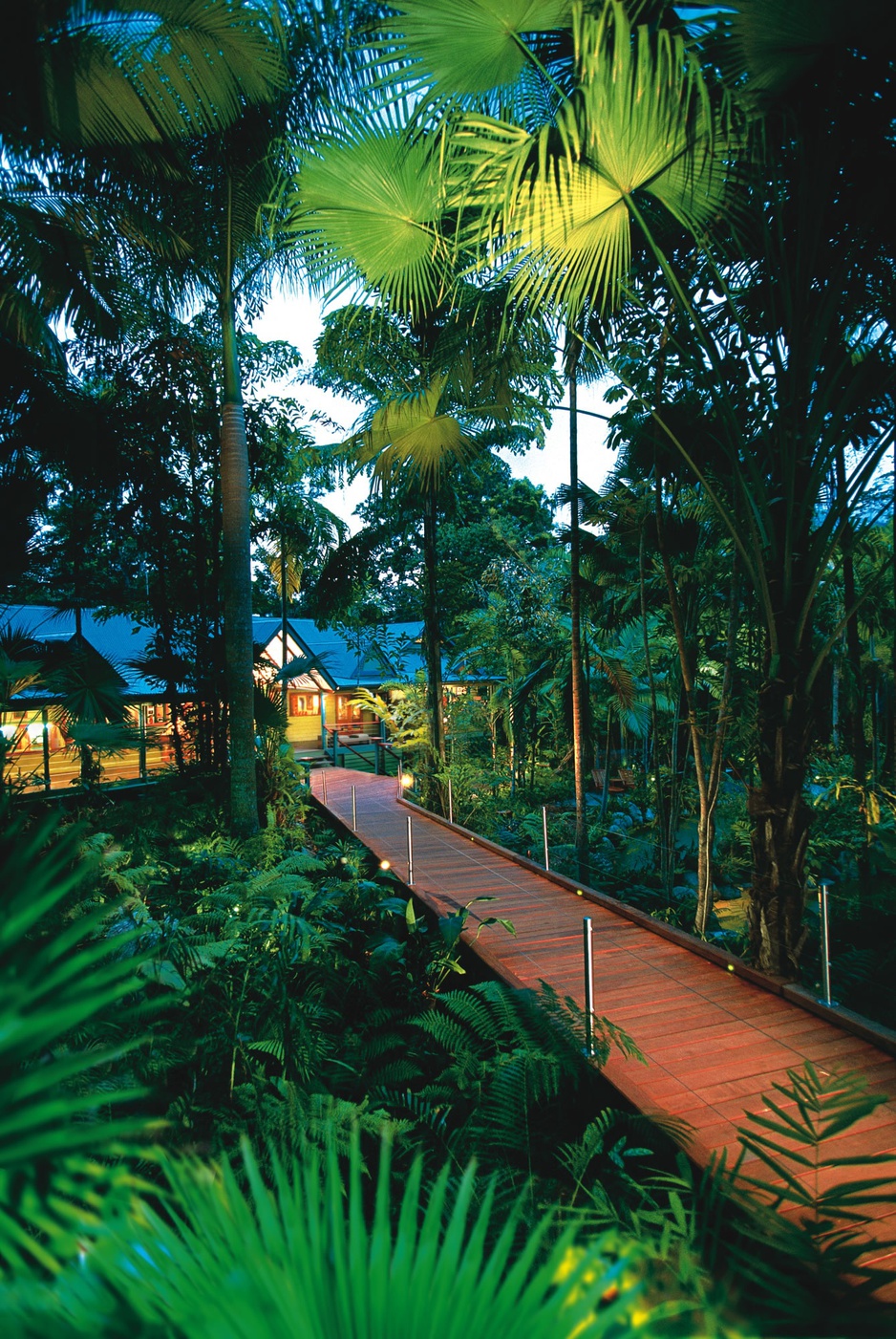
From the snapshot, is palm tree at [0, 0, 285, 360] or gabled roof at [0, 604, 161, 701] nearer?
palm tree at [0, 0, 285, 360]

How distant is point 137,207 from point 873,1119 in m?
9.46

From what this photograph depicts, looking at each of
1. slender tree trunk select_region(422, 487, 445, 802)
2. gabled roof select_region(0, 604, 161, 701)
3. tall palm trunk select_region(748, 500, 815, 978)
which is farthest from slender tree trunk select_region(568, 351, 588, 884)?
gabled roof select_region(0, 604, 161, 701)

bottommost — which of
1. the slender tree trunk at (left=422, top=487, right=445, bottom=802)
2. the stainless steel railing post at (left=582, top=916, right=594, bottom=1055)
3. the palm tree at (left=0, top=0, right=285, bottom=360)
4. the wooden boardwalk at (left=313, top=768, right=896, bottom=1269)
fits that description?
the wooden boardwalk at (left=313, top=768, right=896, bottom=1269)

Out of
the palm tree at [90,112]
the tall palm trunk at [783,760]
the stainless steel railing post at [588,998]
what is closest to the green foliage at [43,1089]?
the stainless steel railing post at [588,998]

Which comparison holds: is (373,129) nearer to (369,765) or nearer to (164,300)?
(164,300)

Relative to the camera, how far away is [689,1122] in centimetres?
343

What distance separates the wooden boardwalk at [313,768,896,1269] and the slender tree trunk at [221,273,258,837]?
251 cm

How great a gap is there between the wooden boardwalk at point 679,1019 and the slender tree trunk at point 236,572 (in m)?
2.51

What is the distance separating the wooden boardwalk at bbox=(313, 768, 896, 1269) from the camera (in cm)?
348

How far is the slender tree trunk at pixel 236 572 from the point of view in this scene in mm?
7676

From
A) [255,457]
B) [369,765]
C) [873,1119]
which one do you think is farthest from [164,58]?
[369,765]

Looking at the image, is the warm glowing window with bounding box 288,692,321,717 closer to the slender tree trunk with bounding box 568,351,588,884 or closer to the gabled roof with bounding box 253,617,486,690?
the gabled roof with bounding box 253,617,486,690

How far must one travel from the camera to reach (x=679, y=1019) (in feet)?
14.7

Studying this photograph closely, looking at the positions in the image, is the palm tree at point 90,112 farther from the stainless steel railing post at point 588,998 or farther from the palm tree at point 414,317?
the stainless steel railing post at point 588,998
